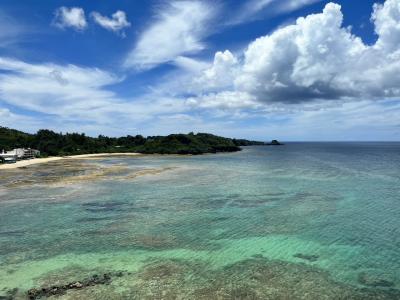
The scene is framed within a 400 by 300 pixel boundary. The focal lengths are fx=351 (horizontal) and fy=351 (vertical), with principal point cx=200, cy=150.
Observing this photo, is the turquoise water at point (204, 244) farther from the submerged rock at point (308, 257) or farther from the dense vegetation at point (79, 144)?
the dense vegetation at point (79, 144)

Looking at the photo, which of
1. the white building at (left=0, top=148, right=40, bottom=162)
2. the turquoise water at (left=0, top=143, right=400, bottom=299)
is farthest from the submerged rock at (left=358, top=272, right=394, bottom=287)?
the white building at (left=0, top=148, right=40, bottom=162)

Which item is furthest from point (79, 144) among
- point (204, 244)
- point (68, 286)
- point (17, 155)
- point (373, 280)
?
point (373, 280)

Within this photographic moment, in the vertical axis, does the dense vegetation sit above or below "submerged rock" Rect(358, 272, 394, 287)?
above

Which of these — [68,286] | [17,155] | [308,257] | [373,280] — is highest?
[17,155]

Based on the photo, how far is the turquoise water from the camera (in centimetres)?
1453

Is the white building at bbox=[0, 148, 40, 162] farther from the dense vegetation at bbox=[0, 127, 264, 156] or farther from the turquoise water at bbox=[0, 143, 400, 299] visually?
the turquoise water at bbox=[0, 143, 400, 299]

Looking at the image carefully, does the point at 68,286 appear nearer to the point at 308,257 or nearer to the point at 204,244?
the point at 204,244

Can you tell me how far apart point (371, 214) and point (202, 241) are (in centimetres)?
1504

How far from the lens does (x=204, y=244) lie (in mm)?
20203

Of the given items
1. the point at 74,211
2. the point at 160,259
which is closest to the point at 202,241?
the point at 160,259

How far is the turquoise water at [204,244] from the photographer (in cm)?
1453

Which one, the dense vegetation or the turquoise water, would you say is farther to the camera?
the dense vegetation

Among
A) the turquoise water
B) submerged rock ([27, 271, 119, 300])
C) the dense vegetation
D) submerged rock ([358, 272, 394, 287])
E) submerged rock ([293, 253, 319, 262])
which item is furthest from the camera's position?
the dense vegetation

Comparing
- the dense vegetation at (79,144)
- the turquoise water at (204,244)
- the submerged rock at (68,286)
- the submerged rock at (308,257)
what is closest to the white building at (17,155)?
the dense vegetation at (79,144)
